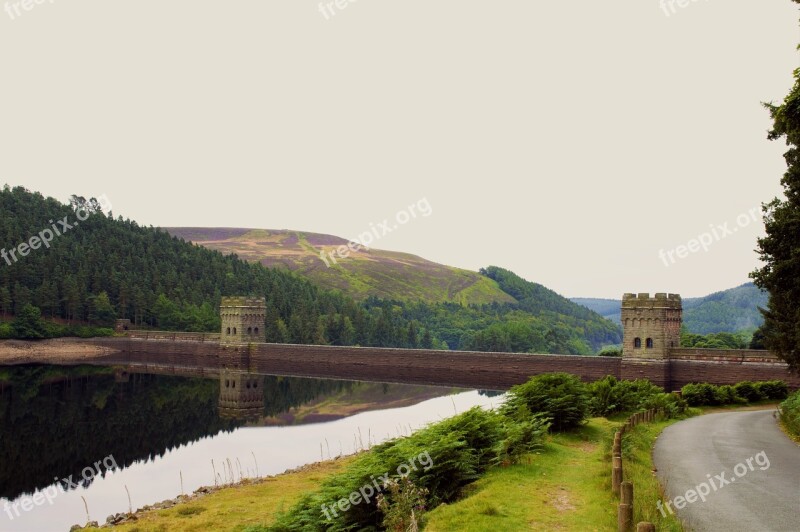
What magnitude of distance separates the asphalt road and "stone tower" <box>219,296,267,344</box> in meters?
64.1

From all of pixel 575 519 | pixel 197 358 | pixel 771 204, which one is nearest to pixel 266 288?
pixel 197 358

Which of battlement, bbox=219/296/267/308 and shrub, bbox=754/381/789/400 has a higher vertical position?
battlement, bbox=219/296/267/308

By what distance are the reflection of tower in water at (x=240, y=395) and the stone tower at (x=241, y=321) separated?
6.89 m

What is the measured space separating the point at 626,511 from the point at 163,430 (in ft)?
108

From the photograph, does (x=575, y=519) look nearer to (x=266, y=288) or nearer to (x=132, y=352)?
(x=132, y=352)

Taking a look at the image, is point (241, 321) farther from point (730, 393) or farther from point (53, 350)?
point (730, 393)

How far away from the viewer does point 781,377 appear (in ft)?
154

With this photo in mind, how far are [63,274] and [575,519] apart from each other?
4666 inches

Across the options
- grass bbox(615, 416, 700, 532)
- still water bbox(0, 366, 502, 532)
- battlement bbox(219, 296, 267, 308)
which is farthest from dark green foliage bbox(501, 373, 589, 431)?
battlement bbox(219, 296, 267, 308)

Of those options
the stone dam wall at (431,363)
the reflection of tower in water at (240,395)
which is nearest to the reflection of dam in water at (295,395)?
the reflection of tower in water at (240,395)

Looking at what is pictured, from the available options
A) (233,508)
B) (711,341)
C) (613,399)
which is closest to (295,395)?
(613,399)

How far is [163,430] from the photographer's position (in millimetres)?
39125

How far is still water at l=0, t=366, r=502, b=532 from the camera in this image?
25.7 meters

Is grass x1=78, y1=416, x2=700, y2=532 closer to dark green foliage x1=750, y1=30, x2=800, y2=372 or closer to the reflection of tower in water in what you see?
dark green foliage x1=750, y1=30, x2=800, y2=372
